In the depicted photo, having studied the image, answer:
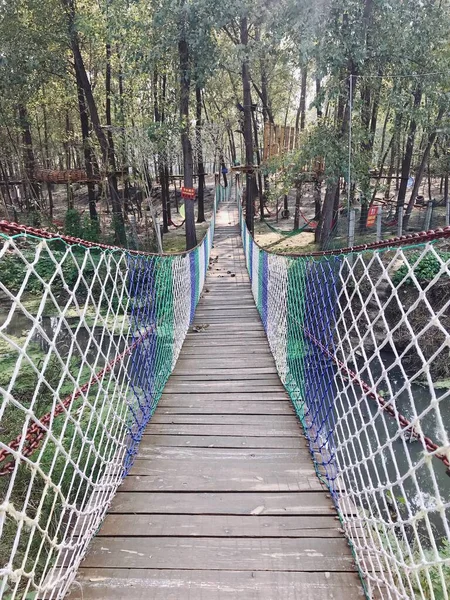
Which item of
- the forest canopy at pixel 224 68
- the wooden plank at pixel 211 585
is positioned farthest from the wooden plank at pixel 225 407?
the forest canopy at pixel 224 68

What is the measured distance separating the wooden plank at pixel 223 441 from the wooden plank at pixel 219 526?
489mm

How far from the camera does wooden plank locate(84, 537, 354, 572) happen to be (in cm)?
129

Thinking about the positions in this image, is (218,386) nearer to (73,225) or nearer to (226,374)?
(226,374)

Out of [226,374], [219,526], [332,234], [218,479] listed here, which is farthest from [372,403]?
[332,234]

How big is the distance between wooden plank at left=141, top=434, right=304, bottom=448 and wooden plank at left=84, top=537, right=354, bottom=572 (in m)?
0.60

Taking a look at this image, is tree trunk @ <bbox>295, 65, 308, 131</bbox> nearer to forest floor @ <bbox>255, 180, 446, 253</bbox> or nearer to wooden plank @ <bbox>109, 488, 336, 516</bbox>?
forest floor @ <bbox>255, 180, 446, 253</bbox>

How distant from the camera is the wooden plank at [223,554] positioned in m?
1.29

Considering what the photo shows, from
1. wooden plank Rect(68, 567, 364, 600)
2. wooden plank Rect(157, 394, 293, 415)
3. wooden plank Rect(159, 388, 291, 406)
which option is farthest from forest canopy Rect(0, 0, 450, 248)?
wooden plank Rect(68, 567, 364, 600)

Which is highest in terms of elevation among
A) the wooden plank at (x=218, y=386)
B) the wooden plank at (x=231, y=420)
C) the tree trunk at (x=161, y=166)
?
the tree trunk at (x=161, y=166)

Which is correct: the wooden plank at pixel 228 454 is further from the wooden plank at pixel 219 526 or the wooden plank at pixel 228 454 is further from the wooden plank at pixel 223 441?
the wooden plank at pixel 219 526

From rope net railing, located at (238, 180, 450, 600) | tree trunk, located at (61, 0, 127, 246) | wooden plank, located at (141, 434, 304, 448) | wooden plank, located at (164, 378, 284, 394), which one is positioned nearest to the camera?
rope net railing, located at (238, 180, 450, 600)

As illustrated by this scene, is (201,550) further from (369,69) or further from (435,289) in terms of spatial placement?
(369,69)

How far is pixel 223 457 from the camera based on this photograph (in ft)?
6.17

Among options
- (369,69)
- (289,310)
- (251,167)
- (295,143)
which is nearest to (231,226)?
(251,167)
